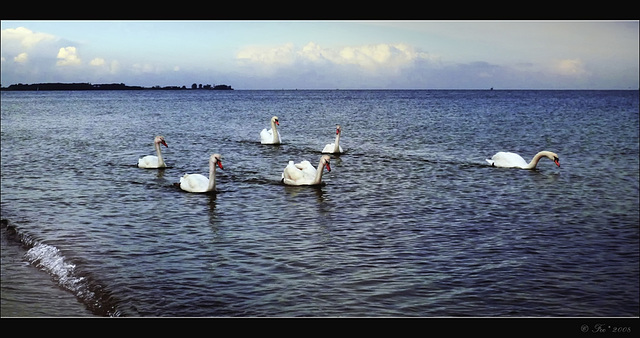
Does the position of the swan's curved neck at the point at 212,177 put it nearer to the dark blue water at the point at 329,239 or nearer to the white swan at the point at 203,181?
the white swan at the point at 203,181

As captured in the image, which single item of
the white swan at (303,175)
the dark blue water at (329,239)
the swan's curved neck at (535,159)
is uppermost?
the swan's curved neck at (535,159)

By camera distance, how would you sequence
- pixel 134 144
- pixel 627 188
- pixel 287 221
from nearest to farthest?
pixel 287 221 < pixel 627 188 < pixel 134 144

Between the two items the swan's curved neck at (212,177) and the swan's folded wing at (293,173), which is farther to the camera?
the swan's folded wing at (293,173)

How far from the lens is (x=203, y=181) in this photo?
1388 cm

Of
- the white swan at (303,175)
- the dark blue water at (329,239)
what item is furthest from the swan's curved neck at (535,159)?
the white swan at (303,175)

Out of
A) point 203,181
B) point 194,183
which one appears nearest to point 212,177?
point 203,181

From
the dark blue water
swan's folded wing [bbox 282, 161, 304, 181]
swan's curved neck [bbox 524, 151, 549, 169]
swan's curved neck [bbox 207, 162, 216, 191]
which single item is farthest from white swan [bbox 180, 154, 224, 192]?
swan's curved neck [bbox 524, 151, 549, 169]

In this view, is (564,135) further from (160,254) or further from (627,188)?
(160,254)

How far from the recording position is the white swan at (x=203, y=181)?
13.6 meters

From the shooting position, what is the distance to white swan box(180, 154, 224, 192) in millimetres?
13609

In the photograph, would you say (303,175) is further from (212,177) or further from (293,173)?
(212,177)

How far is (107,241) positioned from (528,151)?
16.7 m
